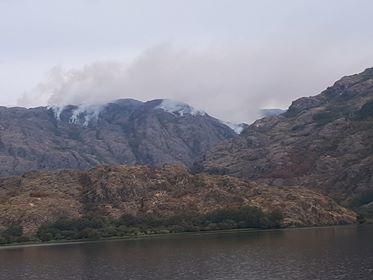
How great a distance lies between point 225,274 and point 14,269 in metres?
74.0

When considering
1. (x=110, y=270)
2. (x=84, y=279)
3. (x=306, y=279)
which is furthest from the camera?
(x=110, y=270)

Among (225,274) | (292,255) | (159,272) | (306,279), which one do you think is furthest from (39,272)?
(306,279)

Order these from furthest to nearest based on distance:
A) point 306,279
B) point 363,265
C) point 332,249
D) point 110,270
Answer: point 332,249 < point 110,270 < point 363,265 < point 306,279

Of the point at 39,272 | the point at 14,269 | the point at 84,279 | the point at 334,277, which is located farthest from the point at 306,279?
the point at 14,269

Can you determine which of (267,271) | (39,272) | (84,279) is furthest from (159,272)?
(39,272)

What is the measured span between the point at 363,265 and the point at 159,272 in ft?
152

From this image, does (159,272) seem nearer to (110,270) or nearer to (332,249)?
(110,270)

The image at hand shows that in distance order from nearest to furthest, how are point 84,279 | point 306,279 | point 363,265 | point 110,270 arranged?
1. point 306,279
2. point 363,265
3. point 84,279
4. point 110,270

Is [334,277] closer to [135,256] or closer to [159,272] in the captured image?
[159,272]

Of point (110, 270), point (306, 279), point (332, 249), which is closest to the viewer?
point (306, 279)

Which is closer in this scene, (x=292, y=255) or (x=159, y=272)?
(x=159, y=272)

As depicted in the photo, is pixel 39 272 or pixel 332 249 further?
pixel 332 249

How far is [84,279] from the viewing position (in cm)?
13812

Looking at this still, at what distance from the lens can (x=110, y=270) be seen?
154 metres
